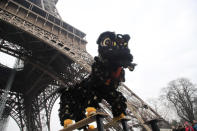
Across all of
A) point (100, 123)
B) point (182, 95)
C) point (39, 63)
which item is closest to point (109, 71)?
point (100, 123)

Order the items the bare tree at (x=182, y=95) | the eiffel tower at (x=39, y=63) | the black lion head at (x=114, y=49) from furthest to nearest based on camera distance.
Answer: the bare tree at (x=182, y=95)
the eiffel tower at (x=39, y=63)
the black lion head at (x=114, y=49)

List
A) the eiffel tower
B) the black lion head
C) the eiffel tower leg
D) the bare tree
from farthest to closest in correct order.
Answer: the bare tree
the eiffel tower
the black lion head
the eiffel tower leg

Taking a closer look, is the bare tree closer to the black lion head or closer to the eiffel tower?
the eiffel tower

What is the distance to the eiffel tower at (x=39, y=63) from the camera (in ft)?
29.8

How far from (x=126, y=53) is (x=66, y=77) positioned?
9558 millimetres

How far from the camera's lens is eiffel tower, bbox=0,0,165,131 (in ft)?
29.8

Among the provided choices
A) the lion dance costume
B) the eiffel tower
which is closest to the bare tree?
the eiffel tower

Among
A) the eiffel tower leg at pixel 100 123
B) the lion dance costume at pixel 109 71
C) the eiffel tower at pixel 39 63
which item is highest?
the eiffel tower at pixel 39 63

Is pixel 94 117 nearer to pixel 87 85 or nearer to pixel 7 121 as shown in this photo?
pixel 87 85

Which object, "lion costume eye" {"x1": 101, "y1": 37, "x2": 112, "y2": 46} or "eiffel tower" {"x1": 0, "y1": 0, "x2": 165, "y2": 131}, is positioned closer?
"lion costume eye" {"x1": 101, "y1": 37, "x2": 112, "y2": 46}

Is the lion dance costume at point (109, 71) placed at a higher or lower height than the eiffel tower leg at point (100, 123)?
higher

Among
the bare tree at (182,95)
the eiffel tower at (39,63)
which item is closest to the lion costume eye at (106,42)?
the eiffel tower at (39,63)

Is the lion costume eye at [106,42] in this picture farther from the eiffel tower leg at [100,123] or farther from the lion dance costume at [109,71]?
the eiffel tower leg at [100,123]

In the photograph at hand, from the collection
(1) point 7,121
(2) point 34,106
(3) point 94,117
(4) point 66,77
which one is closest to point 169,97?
(4) point 66,77
